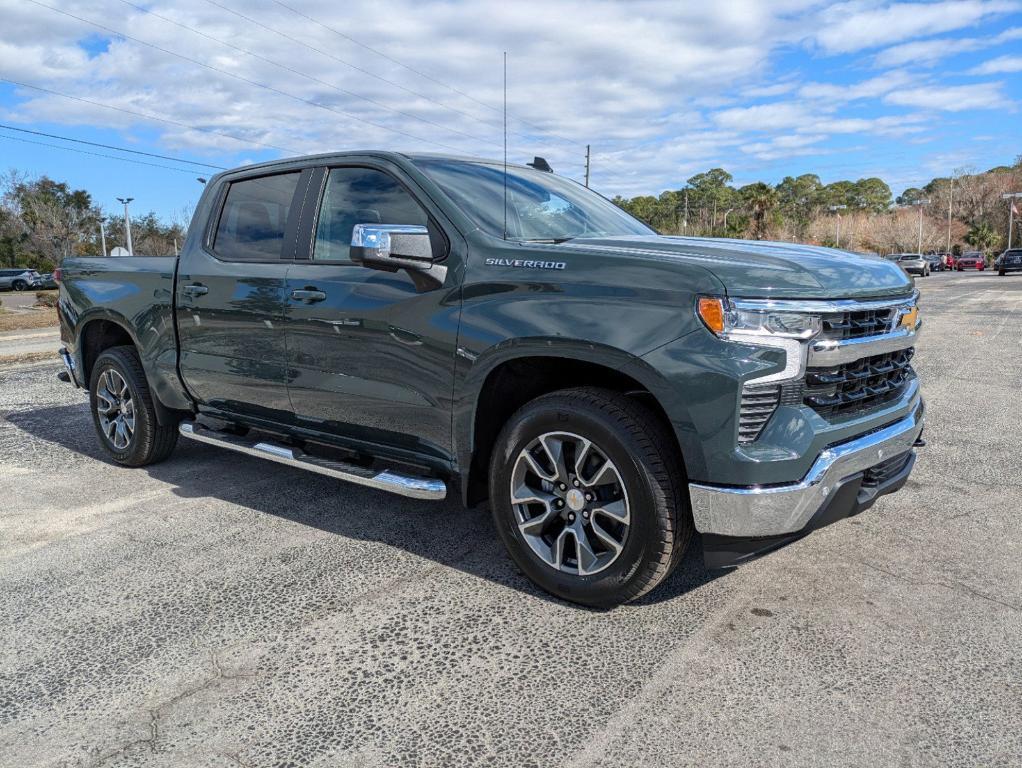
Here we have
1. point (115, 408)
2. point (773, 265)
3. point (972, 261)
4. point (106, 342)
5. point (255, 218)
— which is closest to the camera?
point (773, 265)

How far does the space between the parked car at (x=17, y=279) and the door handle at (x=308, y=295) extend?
55.1 m

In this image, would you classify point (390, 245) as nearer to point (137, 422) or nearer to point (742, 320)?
point (742, 320)

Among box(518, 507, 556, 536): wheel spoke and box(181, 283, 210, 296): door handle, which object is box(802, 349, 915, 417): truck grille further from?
box(181, 283, 210, 296): door handle

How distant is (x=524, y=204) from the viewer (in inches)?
157

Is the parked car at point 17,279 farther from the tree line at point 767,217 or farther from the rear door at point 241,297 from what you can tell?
the rear door at point 241,297

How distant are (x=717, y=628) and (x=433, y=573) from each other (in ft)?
4.21

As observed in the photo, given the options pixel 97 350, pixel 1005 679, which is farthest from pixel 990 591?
pixel 97 350

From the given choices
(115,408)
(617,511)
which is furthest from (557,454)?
(115,408)

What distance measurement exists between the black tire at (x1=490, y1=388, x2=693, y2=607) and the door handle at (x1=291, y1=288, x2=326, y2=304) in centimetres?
129

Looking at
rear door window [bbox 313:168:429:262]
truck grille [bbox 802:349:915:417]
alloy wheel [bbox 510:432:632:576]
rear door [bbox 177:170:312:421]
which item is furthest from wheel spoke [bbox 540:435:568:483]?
rear door [bbox 177:170:312:421]

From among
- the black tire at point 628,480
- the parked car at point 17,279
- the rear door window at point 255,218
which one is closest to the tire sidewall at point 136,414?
the rear door window at point 255,218

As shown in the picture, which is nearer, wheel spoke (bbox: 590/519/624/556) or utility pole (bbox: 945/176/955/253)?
wheel spoke (bbox: 590/519/624/556)

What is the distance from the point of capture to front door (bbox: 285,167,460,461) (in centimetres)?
357

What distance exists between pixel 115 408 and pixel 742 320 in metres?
4.50
